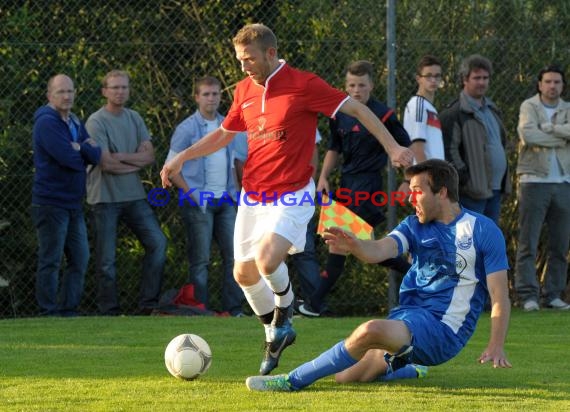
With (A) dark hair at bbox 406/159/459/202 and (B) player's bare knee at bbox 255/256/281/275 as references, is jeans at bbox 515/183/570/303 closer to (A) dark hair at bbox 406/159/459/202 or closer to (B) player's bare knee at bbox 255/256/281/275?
(B) player's bare knee at bbox 255/256/281/275

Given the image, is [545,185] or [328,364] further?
[545,185]

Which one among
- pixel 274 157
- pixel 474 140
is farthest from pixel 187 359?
pixel 474 140

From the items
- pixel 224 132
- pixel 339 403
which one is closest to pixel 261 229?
pixel 224 132

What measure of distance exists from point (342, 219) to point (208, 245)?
1280 millimetres

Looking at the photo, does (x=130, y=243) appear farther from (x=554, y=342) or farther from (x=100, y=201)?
(x=554, y=342)

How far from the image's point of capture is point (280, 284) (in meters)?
7.06

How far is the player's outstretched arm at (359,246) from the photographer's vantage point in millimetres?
5816

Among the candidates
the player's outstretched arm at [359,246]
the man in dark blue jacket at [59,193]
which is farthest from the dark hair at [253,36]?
the man in dark blue jacket at [59,193]

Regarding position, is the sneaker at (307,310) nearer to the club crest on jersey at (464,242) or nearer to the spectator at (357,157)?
the spectator at (357,157)

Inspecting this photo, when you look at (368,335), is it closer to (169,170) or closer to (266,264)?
(266,264)

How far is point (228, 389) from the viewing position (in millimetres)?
6348

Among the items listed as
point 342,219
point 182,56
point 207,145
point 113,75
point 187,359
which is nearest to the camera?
point 187,359

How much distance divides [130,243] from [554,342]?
4.36 metres

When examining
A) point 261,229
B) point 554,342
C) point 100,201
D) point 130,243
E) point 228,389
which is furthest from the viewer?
point 130,243
